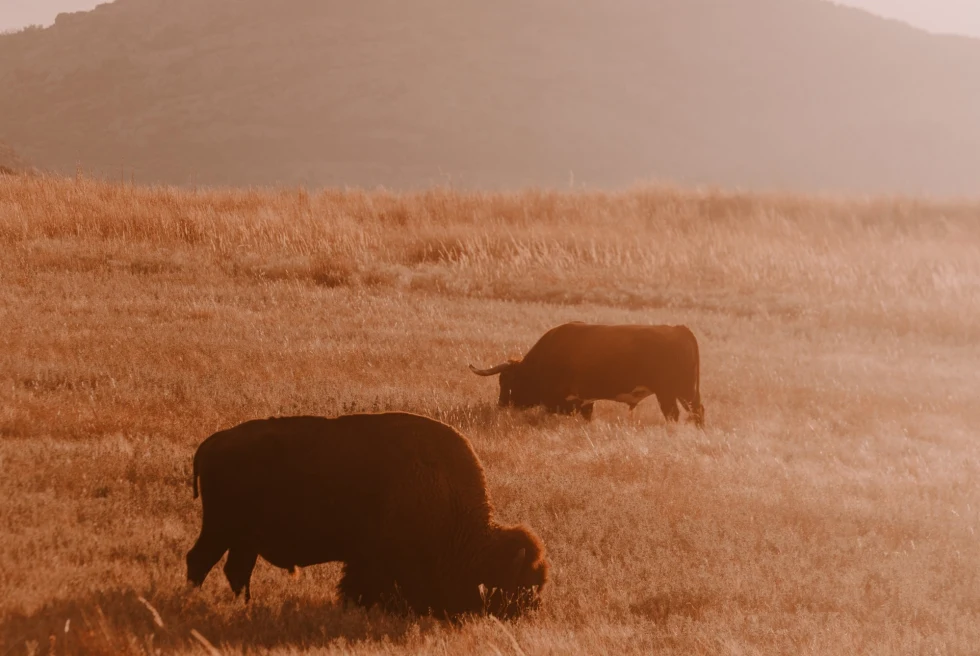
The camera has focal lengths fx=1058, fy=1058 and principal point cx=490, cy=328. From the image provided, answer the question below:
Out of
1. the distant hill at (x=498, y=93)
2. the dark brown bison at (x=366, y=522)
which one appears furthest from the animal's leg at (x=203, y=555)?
the distant hill at (x=498, y=93)

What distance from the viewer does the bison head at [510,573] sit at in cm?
514

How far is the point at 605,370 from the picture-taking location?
9.84m

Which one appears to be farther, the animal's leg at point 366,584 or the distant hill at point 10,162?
the distant hill at point 10,162

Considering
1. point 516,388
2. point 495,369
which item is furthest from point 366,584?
point 516,388

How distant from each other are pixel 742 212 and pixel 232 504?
2323 centimetres

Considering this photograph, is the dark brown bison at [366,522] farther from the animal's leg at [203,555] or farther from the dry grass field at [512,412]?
the dry grass field at [512,412]

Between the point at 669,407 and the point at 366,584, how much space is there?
5412 mm

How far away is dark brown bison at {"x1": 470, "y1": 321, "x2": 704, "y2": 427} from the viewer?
981 cm

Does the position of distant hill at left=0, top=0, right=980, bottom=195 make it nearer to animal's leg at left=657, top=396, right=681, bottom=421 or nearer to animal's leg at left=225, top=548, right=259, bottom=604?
animal's leg at left=657, top=396, right=681, bottom=421

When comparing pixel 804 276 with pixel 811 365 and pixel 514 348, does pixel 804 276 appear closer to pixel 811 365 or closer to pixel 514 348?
pixel 811 365

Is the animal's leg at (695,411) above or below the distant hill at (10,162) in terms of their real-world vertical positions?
below

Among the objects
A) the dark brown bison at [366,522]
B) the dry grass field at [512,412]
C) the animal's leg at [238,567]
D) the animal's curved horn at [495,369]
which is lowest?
the dry grass field at [512,412]

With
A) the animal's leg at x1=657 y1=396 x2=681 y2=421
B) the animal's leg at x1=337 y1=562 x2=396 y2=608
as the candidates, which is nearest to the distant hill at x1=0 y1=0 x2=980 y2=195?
the animal's leg at x1=657 y1=396 x2=681 y2=421

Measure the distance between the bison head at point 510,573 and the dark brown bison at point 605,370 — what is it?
14.9ft
